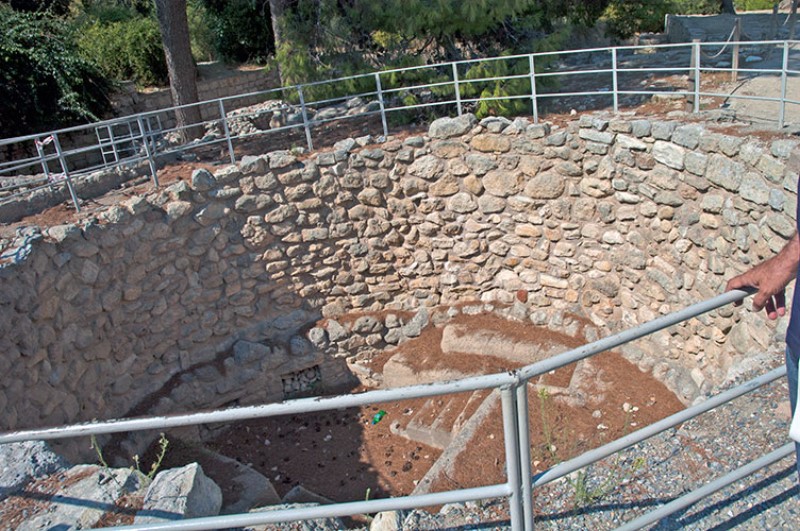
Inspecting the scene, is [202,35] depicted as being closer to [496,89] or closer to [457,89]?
[457,89]

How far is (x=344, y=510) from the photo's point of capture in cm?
229

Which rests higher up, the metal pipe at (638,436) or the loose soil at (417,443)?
the metal pipe at (638,436)

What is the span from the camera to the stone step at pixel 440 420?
23.9 feet

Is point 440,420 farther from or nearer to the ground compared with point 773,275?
nearer to the ground

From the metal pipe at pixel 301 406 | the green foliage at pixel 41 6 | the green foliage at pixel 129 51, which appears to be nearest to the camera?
the metal pipe at pixel 301 406

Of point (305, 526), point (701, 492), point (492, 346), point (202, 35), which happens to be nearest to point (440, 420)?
point (492, 346)

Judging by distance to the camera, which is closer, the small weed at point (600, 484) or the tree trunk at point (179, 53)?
the small weed at point (600, 484)

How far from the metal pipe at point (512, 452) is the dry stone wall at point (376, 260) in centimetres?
445

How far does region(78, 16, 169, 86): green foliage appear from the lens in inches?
578

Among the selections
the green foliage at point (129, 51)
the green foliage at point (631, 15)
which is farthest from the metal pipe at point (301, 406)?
the green foliage at point (631, 15)

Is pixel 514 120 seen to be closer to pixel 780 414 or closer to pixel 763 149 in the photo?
pixel 763 149

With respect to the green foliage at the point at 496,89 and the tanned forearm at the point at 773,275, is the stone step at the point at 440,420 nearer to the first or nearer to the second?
the green foliage at the point at 496,89

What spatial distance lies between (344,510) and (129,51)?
570 inches

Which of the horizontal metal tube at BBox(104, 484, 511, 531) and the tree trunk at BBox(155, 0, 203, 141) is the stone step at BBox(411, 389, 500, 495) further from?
the tree trunk at BBox(155, 0, 203, 141)
